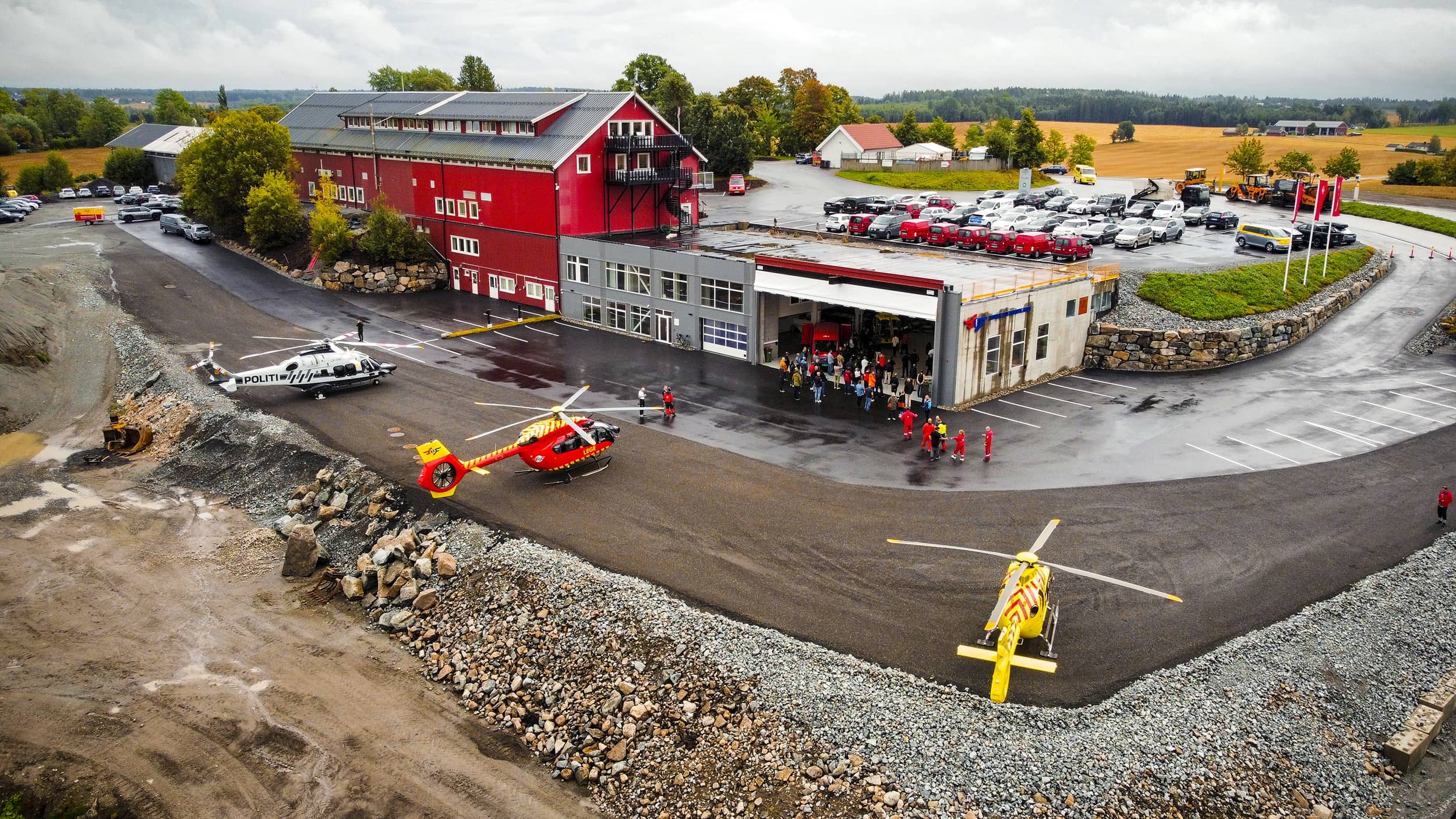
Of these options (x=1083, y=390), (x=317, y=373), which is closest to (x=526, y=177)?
(x=317, y=373)

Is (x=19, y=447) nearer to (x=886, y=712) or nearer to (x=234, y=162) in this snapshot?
(x=886, y=712)

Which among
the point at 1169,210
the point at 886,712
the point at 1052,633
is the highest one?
the point at 1169,210

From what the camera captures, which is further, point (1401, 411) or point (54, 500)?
point (1401, 411)

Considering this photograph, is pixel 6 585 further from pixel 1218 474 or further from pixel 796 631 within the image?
pixel 1218 474

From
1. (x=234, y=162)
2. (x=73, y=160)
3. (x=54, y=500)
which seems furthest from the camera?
(x=73, y=160)

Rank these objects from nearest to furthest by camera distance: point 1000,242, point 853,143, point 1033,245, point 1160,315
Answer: point 1160,315 → point 1033,245 → point 1000,242 → point 853,143

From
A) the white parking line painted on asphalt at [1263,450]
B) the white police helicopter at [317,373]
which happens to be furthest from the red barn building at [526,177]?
the white parking line painted on asphalt at [1263,450]

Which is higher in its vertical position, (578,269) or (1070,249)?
(1070,249)
